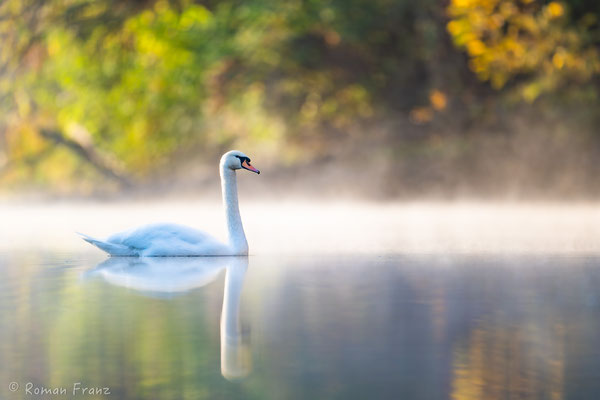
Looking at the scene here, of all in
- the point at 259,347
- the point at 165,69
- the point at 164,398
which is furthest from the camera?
the point at 165,69

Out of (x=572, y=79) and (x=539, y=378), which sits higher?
(x=572, y=79)

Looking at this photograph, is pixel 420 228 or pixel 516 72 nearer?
pixel 420 228

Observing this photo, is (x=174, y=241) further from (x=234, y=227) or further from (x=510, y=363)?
(x=510, y=363)

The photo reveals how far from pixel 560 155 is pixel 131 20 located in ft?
31.9

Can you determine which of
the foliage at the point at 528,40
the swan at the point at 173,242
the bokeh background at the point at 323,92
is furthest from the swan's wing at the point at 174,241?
the bokeh background at the point at 323,92

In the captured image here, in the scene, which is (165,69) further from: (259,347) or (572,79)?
(259,347)

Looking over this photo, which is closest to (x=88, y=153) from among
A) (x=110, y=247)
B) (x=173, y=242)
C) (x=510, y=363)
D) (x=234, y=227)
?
(x=110, y=247)

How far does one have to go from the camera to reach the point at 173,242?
10047 mm

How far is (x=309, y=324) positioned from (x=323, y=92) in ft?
66.3

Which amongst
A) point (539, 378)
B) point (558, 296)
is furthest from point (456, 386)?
point (558, 296)

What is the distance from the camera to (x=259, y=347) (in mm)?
5285
